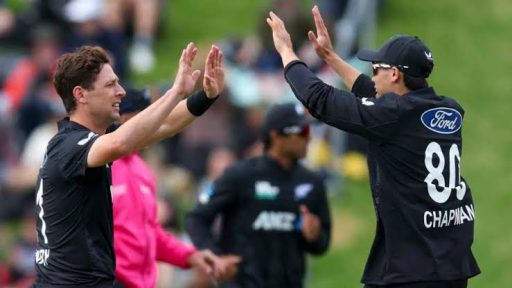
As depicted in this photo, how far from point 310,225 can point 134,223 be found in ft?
4.52

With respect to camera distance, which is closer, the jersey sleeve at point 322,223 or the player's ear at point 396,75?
the player's ear at point 396,75

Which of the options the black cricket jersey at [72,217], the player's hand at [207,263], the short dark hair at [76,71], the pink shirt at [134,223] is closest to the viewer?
the black cricket jersey at [72,217]

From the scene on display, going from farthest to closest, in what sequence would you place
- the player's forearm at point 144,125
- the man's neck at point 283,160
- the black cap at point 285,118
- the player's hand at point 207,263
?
the man's neck at point 283,160 → the black cap at point 285,118 → the player's hand at point 207,263 → the player's forearm at point 144,125

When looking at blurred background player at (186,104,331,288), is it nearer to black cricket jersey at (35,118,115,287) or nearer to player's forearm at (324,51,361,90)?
player's forearm at (324,51,361,90)

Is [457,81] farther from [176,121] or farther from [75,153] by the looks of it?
[75,153]

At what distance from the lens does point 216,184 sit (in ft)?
31.0

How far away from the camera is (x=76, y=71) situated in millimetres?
7184

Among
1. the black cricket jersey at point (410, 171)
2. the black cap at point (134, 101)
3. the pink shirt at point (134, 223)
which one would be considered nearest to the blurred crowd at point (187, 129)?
→ the black cap at point (134, 101)

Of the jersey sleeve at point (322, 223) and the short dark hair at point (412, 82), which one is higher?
the short dark hair at point (412, 82)

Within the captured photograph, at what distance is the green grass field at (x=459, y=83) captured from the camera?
1389cm

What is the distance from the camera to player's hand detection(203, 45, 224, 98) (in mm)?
7547

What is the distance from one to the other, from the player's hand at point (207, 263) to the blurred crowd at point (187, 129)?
3843mm

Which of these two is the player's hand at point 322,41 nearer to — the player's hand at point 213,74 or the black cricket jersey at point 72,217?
the player's hand at point 213,74

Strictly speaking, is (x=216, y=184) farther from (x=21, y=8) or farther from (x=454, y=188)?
(x=21, y=8)
